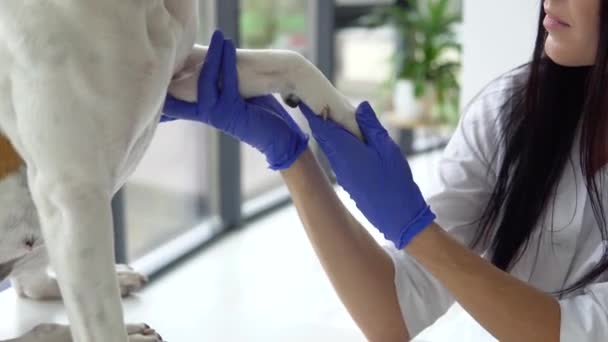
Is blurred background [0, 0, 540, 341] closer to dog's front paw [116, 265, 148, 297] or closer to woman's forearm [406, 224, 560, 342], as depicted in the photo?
dog's front paw [116, 265, 148, 297]

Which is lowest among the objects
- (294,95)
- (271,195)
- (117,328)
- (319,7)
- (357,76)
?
(271,195)

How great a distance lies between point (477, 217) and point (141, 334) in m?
0.63

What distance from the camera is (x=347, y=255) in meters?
1.24

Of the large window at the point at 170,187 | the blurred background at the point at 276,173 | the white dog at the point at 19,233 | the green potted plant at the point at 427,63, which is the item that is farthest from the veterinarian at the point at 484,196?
the green potted plant at the point at 427,63

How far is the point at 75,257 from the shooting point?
74cm

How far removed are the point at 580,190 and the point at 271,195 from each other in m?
2.61

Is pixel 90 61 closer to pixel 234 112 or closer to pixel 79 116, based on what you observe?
pixel 79 116

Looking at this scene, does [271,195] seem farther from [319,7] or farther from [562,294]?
[562,294]

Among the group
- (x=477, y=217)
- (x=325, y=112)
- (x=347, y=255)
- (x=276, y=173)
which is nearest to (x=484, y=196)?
(x=477, y=217)

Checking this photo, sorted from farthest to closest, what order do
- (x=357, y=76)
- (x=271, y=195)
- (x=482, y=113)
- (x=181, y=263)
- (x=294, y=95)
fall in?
1. (x=357, y=76)
2. (x=271, y=195)
3. (x=181, y=263)
4. (x=482, y=113)
5. (x=294, y=95)

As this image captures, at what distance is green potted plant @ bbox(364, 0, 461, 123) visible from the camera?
3.96 meters

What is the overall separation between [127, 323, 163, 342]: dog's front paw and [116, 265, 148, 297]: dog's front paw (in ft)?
0.67

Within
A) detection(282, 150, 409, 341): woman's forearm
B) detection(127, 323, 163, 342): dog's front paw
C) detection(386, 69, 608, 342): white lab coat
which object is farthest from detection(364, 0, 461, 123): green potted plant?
detection(127, 323, 163, 342): dog's front paw

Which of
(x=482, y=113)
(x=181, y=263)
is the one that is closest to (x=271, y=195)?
(x=181, y=263)
